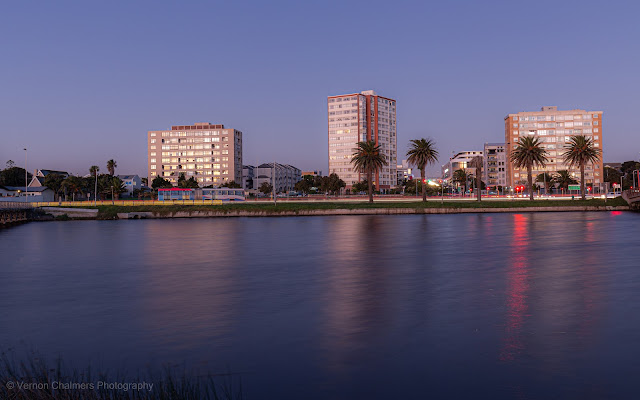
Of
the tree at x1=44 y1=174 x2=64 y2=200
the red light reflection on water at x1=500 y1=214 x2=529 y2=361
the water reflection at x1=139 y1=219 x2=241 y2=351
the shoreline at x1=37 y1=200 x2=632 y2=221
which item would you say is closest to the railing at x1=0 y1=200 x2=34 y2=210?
the shoreline at x1=37 y1=200 x2=632 y2=221

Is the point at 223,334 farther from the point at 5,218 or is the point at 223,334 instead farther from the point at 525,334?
the point at 5,218

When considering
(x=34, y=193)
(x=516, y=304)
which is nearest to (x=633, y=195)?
(x=516, y=304)

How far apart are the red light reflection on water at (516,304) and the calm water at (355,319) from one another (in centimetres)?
8

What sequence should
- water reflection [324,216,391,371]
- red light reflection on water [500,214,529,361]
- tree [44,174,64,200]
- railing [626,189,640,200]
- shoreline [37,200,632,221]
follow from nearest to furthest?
red light reflection on water [500,214,529,361] → water reflection [324,216,391,371] → railing [626,189,640,200] → shoreline [37,200,632,221] → tree [44,174,64,200]

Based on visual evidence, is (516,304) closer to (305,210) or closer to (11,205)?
(305,210)

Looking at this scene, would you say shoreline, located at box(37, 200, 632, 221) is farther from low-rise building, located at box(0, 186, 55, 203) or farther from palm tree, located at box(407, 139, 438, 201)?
low-rise building, located at box(0, 186, 55, 203)

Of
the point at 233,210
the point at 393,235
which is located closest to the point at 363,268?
the point at 393,235

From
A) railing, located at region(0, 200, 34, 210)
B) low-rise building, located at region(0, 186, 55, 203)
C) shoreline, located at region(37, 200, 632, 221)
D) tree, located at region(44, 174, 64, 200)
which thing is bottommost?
shoreline, located at region(37, 200, 632, 221)

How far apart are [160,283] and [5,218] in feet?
247

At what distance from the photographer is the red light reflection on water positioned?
14.4m

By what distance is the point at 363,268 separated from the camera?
1276 inches

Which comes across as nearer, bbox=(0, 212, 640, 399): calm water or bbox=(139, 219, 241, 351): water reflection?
bbox=(0, 212, 640, 399): calm water

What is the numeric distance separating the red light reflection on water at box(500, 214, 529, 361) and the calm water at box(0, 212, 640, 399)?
0.26ft

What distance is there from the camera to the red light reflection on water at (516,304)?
14.4m
